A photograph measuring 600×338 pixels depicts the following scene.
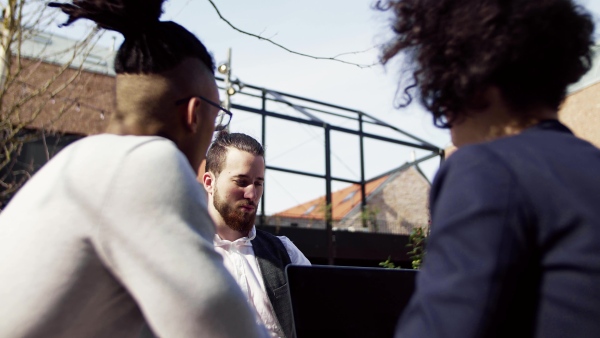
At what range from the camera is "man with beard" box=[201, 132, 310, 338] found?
10.5 ft

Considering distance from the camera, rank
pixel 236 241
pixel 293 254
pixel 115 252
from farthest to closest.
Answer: pixel 293 254, pixel 236 241, pixel 115 252

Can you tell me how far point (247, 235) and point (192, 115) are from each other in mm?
1909

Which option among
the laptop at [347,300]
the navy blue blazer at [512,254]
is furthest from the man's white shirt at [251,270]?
the navy blue blazer at [512,254]

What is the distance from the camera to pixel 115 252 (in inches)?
55.1

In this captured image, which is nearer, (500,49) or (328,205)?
(500,49)

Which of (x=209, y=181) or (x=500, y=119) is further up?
(x=500, y=119)

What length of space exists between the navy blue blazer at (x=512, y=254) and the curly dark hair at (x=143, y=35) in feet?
3.18

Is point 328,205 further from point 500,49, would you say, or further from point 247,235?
point 500,49

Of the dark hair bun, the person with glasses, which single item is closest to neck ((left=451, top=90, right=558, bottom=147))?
the person with glasses

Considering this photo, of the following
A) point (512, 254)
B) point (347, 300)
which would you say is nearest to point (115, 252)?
point (347, 300)

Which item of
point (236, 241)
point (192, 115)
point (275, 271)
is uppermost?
point (192, 115)

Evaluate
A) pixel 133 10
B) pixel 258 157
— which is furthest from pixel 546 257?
pixel 258 157

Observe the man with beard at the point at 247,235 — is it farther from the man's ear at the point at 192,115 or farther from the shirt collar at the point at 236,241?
the man's ear at the point at 192,115

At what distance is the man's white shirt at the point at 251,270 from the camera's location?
Result: 3146 millimetres
